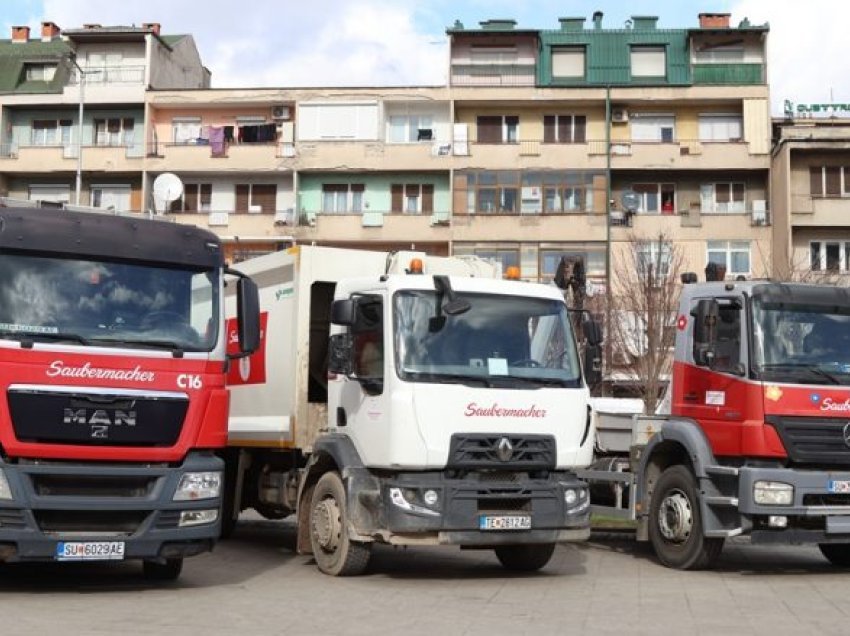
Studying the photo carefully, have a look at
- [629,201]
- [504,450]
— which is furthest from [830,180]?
[504,450]

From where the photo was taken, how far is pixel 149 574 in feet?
36.2

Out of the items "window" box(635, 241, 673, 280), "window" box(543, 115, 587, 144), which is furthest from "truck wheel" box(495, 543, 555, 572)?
"window" box(543, 115, 587, 144)

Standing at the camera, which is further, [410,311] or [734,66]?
[734,66]

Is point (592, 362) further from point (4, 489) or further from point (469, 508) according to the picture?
point (4, 489)

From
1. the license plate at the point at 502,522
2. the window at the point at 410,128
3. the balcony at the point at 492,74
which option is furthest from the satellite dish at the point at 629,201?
the license plate at the point at 502,522

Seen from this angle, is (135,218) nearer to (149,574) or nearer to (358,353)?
(358,353)

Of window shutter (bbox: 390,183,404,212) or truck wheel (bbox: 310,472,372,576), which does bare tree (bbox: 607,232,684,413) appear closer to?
window shutter (bbox: 390,183,404,212)

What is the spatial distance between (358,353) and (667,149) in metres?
36.6

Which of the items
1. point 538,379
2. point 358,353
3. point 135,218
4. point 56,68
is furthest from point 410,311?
point 56,68

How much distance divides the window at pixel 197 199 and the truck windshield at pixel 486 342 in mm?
37749

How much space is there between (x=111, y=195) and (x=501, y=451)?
133ft

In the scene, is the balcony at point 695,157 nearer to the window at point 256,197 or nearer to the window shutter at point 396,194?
the window shutter at point 396,194

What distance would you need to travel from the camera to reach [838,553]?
44.3 ft

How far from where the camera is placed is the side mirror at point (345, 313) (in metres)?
11.0
